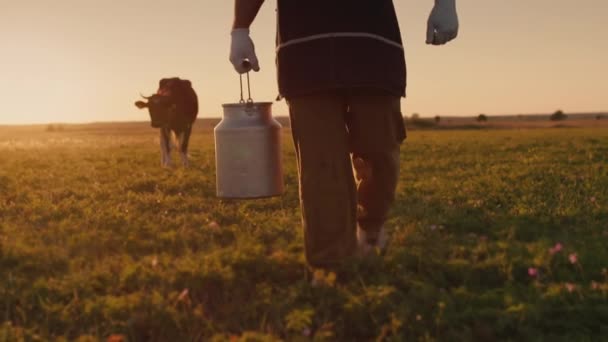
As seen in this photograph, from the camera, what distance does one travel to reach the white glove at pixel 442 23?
4.31 meters

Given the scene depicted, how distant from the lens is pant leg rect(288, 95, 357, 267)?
4.18 meters

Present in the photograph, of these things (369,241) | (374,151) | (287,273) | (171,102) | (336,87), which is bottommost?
(287,273)

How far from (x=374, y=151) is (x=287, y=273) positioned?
94 centimetres

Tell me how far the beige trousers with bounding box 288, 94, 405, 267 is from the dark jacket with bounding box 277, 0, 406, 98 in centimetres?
Result: 14

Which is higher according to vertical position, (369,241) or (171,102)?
(171,102)

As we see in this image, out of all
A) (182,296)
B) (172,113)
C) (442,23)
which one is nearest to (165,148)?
(172,113)

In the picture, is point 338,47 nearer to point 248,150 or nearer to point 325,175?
point 325,175

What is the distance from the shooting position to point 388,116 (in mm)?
4297

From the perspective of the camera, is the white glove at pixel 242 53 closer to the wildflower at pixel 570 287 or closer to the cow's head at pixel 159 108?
→ the wildflower at pixel 570 287

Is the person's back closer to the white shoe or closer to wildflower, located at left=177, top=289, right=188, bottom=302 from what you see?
the white shoe

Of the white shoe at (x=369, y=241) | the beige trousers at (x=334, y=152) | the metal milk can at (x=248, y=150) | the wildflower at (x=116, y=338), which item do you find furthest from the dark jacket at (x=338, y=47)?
the wildflower at (x=116, y=338)

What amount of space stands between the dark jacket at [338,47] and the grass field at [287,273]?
1.12 metres

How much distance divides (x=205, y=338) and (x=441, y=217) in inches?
145

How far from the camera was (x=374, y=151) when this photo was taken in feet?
14.4
